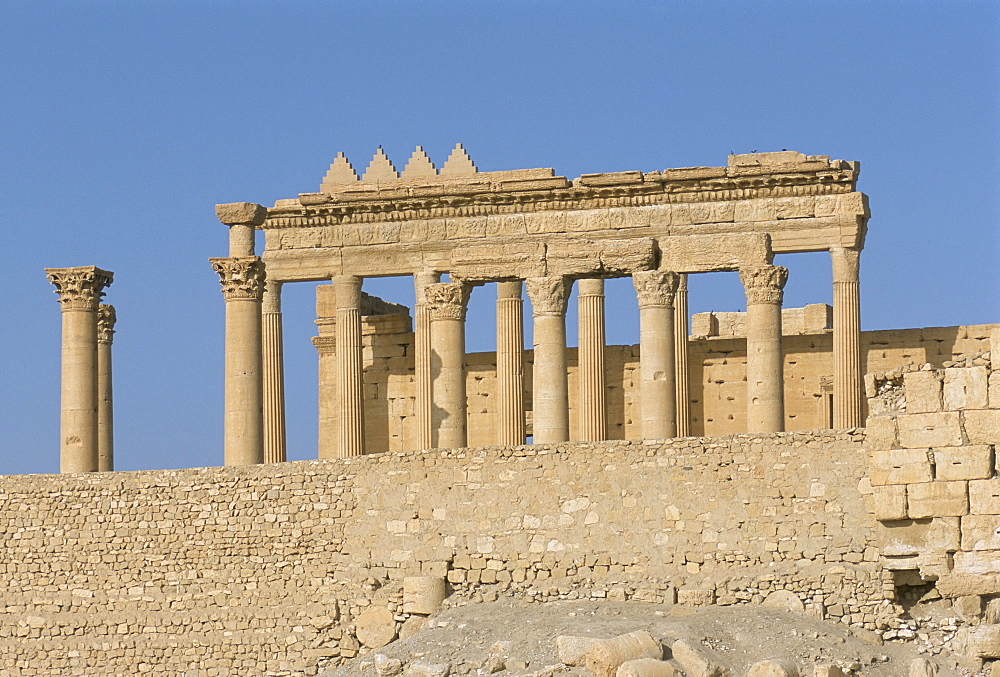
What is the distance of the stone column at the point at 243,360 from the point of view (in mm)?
51125

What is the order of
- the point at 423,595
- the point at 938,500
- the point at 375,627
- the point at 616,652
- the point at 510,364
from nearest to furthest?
1. the point at 616,652
2. the point at 938,500
3. the point at 423,595
4. the point at 375,627
5. the point at 510,364

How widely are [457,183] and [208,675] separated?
16.7m

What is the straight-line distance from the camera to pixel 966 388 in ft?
135

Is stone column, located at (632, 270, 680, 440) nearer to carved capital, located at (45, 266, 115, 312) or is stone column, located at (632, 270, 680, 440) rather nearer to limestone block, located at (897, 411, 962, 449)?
carved capital, located at (45, 266, 115, 312)

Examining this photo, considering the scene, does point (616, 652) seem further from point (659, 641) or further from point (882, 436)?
point (882, 436)

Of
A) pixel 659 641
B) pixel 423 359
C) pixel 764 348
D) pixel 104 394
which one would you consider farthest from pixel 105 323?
pixel 659 641

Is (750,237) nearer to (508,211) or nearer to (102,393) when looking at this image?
(508,211)

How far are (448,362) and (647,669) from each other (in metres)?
18.8

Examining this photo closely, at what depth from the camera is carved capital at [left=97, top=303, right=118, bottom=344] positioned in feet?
183

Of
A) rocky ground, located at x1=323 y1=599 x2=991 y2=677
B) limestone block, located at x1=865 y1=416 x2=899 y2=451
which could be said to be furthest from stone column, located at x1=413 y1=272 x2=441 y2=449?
limestone block, located at x1=865 y1=416 x2=899 y2=451

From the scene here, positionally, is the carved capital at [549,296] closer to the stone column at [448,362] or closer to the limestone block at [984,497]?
the stone column at [448,362]

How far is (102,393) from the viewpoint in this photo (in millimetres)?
54750

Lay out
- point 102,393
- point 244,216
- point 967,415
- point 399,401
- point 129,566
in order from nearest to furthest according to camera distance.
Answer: point 967,415 < point 129,566 < point 244,216 < point 102,393 < point 399,401

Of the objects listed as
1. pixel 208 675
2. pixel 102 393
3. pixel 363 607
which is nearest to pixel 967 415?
pixel 363 607
